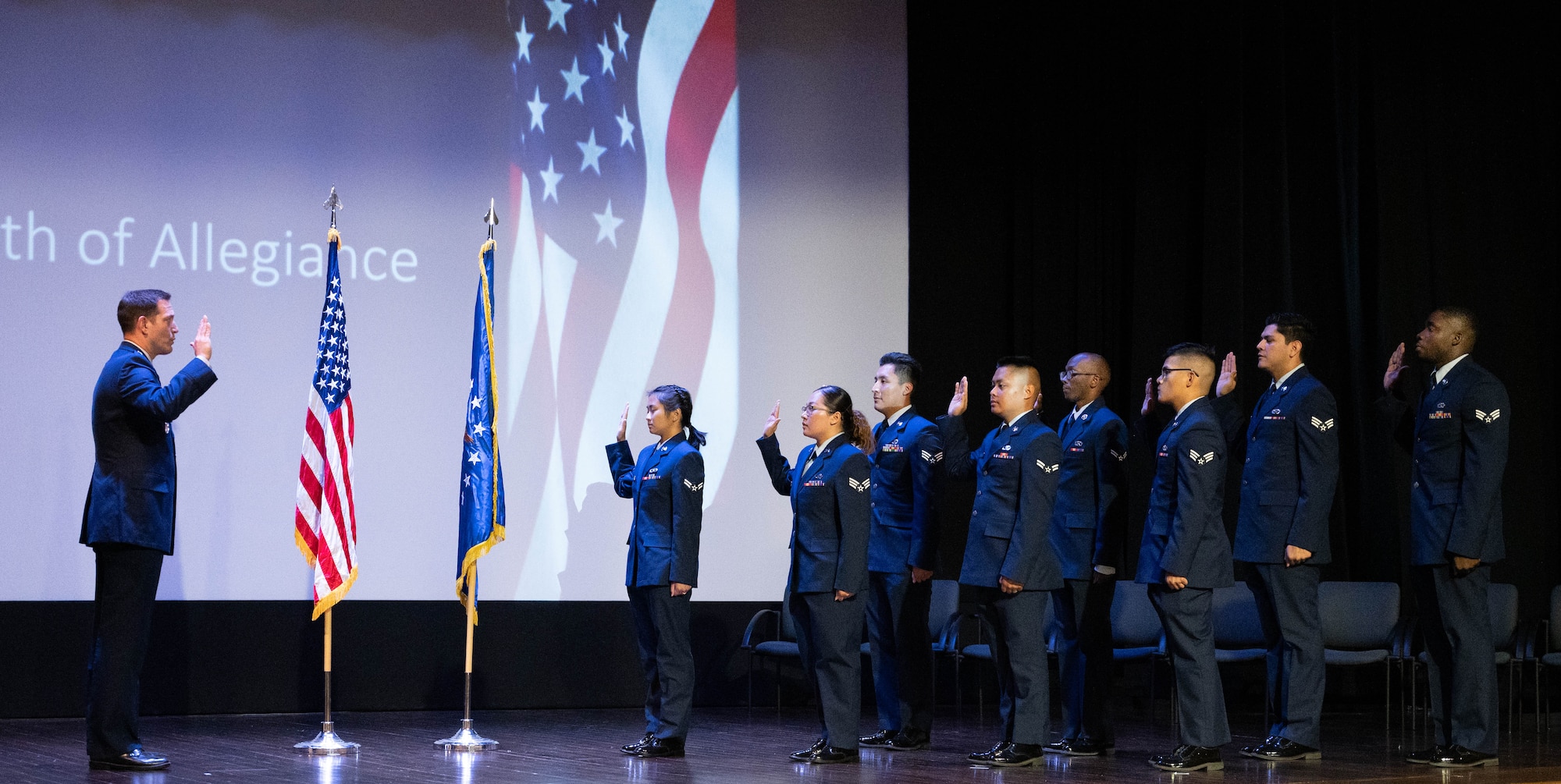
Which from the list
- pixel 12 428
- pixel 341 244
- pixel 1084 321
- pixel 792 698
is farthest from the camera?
pixel 1084 321

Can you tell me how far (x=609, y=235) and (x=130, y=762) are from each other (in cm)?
378

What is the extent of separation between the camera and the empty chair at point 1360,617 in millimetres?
7176

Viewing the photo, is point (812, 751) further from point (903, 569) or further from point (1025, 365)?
point (1025, 365)

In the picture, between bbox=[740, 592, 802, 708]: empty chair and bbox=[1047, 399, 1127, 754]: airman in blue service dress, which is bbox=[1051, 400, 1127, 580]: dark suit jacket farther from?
bbox=[740, 592, 802, 708]: empty chair

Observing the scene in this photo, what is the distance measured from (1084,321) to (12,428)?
559 centimetres

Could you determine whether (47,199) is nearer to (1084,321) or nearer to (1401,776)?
(1084,321)

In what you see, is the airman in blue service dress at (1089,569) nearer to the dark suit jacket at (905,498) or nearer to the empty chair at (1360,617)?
the dark suit jacket at (905,498)

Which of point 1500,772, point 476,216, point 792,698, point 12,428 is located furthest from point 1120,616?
point 12,428

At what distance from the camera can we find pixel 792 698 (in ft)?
27.7

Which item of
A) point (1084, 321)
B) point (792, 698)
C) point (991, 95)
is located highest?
point (991, 95)

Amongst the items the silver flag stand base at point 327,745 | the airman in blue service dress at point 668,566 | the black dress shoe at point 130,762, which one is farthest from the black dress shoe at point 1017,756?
the black dress shoe at point 130,762

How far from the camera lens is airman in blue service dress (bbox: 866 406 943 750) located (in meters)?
6.12

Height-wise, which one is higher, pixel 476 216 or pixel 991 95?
pixel 991 95

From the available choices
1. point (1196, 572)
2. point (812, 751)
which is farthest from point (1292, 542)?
point (812, 751)
